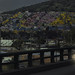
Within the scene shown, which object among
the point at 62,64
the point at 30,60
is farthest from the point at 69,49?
the point at 30,60

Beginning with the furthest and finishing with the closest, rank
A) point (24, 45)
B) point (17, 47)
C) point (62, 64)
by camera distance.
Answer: point (24, 45), point (17, 47), point (62, 64)

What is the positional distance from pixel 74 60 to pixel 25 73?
187 inches

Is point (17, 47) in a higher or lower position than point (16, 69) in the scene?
lower

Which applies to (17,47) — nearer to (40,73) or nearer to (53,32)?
(53,32)

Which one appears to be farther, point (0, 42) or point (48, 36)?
point (48, 36)

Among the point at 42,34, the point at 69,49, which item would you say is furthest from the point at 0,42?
the point at 69,49

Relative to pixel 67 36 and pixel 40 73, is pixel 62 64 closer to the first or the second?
pixel 40 73

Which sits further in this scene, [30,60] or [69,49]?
[69,49]

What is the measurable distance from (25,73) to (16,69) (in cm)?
42

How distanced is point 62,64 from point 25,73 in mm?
3363

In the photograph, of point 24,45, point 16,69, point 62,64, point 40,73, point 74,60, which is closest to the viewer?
point 16,69

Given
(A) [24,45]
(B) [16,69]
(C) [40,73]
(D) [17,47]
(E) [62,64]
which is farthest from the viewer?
(A) [24,45]

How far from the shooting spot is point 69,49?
39.1 feet

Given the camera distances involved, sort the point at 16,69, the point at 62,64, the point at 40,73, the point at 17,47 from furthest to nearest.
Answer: the point at 17,47 → the point at 62,64 → the point at 40,73 → the point at 16,69
